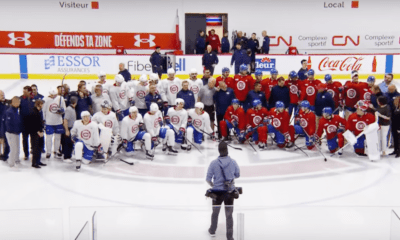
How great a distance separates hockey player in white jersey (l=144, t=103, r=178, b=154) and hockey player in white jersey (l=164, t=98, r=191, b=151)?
233mm

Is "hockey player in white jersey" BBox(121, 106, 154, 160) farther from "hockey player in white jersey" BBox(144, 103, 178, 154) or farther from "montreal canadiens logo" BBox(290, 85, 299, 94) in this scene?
"montreal canadiens logo" BBox(290, 85, 299, 94)

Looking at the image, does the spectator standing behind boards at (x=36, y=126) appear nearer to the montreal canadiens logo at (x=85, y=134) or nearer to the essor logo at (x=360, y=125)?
the montreal canadiens logo at (x=85, y=134)

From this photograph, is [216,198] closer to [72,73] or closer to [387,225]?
[387,225]

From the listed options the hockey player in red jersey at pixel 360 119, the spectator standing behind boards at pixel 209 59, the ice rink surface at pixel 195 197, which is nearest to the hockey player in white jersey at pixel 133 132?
the ice rink surface at pixel 195 197

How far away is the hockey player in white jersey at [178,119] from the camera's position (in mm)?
10055

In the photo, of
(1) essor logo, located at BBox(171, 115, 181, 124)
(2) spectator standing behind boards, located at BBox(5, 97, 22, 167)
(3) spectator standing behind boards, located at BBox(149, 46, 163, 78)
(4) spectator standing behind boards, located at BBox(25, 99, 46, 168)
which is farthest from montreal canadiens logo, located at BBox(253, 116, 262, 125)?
(3) spectator standing behind boards, located at BBox(149, 46, 163, 78)

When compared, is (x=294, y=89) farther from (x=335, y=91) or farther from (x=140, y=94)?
(x=140, y=94)

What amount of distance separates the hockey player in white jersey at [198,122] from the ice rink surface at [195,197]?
0.34m

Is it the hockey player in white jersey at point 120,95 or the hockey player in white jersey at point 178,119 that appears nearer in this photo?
the hockey player in white jersey at point 178,119

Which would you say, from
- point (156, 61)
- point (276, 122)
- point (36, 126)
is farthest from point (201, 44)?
point (36, 126)

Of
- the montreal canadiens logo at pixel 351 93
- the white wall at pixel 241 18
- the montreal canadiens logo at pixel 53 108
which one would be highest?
the white wall at pixel 241 18

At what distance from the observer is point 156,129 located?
982 centimetres

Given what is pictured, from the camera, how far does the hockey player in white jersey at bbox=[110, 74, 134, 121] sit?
34.7ft

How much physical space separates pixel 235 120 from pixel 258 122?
0.48 meters
